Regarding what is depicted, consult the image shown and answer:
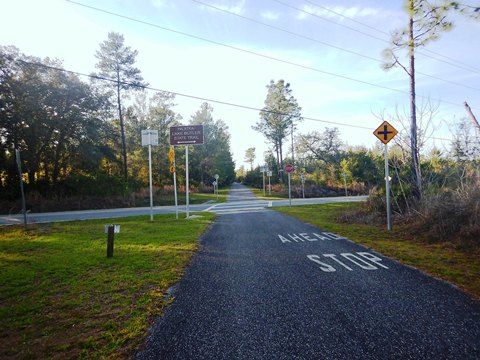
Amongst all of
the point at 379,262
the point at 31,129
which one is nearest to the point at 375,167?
the point at 379,262

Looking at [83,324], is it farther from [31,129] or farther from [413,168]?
[31,129]

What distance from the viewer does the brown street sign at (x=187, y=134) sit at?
12.2 m

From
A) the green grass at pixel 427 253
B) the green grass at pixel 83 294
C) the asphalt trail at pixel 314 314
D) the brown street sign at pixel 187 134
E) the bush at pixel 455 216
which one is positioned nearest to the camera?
the asphalt trail at pixel 314 314

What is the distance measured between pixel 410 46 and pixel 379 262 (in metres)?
9.04

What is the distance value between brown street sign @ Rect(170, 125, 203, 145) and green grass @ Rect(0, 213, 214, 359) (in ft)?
20.6

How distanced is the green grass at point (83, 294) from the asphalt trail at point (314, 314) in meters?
0.40

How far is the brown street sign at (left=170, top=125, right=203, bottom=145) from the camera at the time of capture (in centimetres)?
1216

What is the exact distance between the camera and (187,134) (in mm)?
12211

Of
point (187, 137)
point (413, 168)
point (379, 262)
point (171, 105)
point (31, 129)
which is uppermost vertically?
point (171, 105)

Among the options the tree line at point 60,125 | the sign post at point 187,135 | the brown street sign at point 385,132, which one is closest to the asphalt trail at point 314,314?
the brown street sign at point 385,132

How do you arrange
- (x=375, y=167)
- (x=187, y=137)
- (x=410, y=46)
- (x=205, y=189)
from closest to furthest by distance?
1. (x=410, y=46)
2. (x=187, y=137)
3. (x=375, y=167)
4. (x=205, y=189)

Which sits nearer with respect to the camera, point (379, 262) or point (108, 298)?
point (108, 298)

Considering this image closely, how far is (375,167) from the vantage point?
33.0 metres

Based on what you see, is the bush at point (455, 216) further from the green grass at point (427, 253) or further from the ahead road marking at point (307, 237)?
the ahead road marking at point (307, 237)
